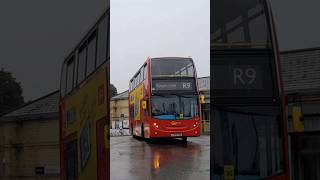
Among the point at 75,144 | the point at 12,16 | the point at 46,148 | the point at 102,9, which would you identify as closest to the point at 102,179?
the point at 75,144

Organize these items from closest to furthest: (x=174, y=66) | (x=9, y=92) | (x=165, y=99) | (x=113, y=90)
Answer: (x=113, y=90), (x=174, y=66), (x=9, y=92), (x=165, y=99)

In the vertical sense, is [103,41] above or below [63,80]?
above

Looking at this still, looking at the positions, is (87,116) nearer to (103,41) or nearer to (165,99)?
(103,41)

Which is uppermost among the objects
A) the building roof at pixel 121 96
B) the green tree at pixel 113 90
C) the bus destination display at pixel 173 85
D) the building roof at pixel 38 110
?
the bus destination display at pixel 173 85

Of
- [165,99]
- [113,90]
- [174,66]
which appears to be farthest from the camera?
[165,99]

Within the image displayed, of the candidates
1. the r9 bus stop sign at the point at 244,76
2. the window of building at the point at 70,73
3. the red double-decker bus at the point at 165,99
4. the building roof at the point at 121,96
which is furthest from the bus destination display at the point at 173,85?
the window of building at the point at 70,73

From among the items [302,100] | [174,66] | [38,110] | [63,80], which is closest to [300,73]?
[302,100]

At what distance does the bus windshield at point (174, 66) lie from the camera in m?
2.33

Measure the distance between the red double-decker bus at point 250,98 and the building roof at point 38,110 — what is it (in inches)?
39.7

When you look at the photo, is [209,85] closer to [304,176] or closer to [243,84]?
[243,84]

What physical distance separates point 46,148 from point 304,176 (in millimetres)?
1623

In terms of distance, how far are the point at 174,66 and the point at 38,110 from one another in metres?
0.87

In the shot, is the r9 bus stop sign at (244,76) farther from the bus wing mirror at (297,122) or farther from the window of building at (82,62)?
the window of building at (82,62)

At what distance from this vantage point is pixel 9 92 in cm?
257
